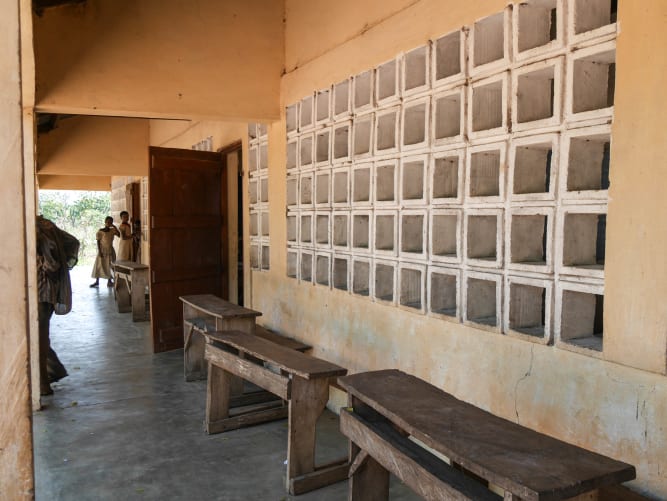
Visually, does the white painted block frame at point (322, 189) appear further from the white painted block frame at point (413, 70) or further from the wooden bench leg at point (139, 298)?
the wooden bench leg at point (139, 298)

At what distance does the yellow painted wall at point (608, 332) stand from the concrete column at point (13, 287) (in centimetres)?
193

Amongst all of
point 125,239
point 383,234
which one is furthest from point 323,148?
point 125,239

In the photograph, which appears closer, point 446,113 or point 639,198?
point 639,198

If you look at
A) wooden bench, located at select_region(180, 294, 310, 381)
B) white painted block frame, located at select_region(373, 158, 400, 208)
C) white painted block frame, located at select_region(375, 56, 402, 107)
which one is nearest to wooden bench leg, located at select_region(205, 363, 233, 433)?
wooden bench, located at select_region(180, 294, 310, 381)

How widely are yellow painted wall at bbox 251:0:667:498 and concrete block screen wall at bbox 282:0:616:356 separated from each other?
0.08 m

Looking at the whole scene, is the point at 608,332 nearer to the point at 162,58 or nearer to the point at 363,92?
the point at 363,92

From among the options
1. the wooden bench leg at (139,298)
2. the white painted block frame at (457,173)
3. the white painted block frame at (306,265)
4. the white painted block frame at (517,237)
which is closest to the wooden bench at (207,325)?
the white painted block frame at (306,265)

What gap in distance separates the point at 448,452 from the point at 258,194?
12.7 feet

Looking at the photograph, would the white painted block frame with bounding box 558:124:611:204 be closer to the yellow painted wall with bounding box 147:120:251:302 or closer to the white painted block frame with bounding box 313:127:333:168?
the white painted block frame with bounding box 313:127:333:168

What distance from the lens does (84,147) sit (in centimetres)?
973

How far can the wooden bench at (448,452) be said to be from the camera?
156cm

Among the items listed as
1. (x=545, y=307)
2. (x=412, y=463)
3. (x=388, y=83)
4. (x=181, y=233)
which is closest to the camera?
(x=412, y=463)

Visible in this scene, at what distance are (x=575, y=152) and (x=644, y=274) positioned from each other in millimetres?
575

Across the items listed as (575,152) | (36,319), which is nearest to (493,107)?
(575,152)
